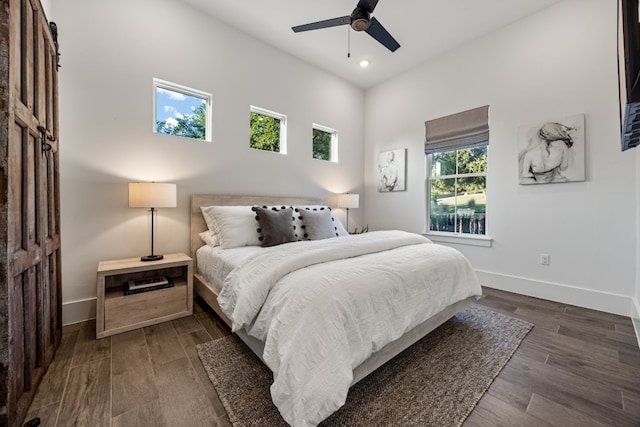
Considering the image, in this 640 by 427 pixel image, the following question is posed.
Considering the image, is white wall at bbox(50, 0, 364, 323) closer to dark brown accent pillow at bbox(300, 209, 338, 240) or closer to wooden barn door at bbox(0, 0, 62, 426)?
wooden barn door at bbox(0, 0, 62, 426)

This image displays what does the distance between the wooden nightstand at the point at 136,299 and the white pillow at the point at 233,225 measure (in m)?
0.40

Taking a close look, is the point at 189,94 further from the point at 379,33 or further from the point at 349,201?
the point at 349,201

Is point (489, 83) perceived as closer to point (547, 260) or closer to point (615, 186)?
point (615, 186)

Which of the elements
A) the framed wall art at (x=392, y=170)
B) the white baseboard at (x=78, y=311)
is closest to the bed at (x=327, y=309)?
the white baseboard at (x=78, y=311)

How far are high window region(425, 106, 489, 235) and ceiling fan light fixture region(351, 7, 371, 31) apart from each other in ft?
7.22

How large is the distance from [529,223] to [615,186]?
777 millimetres

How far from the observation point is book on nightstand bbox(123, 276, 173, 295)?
2199 millimetres

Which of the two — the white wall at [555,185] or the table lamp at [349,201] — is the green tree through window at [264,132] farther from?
the white wall at [555,185]

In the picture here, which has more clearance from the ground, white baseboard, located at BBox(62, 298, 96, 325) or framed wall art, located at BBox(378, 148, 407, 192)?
framed wall art, located at BBox(378, 148, 407, 192)

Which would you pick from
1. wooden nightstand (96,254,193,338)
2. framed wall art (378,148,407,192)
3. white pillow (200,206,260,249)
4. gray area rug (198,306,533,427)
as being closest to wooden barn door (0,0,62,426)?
wooden nightstand (96,254,193,338)

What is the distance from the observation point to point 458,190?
3750mm

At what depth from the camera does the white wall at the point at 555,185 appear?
255 centimetres

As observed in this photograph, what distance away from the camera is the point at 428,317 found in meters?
1.79

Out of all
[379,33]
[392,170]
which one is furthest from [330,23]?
[392,170]
